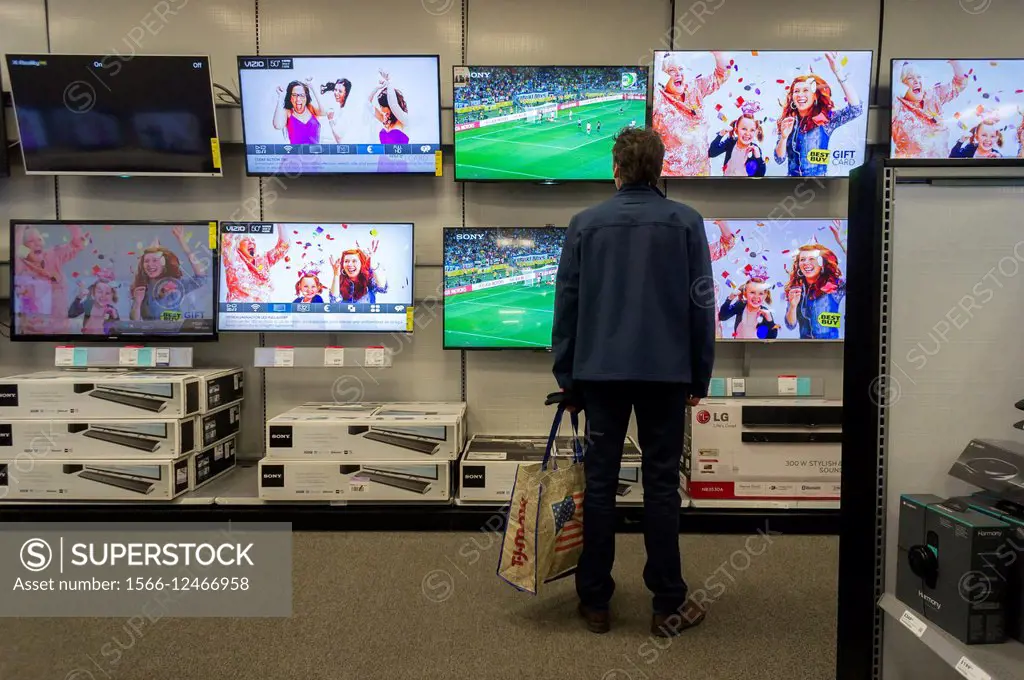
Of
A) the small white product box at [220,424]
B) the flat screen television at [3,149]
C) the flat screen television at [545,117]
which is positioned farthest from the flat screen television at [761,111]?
the flat screen television at [3,149]

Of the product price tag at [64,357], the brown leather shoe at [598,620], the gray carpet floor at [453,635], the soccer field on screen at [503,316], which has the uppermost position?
the soccer field on screen at [503,316]

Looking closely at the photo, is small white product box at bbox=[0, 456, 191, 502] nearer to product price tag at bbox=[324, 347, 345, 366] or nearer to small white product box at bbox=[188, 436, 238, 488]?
small white product box at bbox=[188, 436, 238, 488]

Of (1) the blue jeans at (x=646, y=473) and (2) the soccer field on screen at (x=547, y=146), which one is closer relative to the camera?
(1) the blue jeans at (x=646, y=473)

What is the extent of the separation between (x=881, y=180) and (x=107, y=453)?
314 cm

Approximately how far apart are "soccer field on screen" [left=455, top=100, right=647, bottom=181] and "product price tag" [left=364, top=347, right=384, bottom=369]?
0.96m

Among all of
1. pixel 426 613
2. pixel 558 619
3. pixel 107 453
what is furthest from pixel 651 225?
pixel 107 453

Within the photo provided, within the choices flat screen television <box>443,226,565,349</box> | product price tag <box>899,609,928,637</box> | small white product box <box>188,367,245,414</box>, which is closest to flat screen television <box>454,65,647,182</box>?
flat screen television <box>443,226,565,349</box>

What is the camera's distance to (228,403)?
3.07 meters

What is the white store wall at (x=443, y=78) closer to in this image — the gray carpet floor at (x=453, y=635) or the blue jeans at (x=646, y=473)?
the gray carpet floor at (x=453, y=635)

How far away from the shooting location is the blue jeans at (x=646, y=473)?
1.78 metres

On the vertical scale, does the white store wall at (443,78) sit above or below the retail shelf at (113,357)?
above

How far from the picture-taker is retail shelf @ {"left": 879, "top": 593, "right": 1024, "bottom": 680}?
103 cm

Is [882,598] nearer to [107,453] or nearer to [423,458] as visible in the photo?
[423,458]

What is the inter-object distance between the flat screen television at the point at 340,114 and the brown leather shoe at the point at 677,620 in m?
2.23
